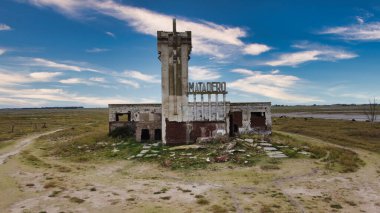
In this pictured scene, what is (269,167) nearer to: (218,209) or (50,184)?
(218,209)

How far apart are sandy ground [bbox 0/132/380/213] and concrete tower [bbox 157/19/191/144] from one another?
27.1ft

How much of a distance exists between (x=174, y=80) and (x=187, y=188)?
1551cm

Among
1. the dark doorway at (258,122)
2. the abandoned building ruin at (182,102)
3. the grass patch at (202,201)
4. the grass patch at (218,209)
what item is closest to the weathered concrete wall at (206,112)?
the abandoned building ruin at (182,102)

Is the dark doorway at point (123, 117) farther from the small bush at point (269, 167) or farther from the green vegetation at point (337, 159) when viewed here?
the small bush at point (269, 167)

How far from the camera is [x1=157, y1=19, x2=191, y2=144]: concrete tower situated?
29.4m

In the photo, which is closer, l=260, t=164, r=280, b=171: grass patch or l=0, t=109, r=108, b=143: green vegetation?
l=260, t=164, r=280, b=171: grass patch

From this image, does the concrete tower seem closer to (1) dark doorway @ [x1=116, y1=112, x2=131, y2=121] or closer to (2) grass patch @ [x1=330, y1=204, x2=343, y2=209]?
(1) dark doorway @ [x1=116, y1=112, x2=131, y2=121]

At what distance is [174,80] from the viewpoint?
96.6 feet

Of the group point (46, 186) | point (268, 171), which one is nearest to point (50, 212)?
point (46, 186)

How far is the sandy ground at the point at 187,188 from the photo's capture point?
12.9 metres

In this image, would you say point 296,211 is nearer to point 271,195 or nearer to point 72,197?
point 271,195

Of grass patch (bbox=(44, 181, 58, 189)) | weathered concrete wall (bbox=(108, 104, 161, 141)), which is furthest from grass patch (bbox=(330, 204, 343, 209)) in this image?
weathered concrete wall (bbox=(108, 104, 161, 141))

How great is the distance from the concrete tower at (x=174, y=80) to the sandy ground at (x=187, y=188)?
8.26 m

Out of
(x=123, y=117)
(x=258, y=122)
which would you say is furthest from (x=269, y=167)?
(x=123, y=117)
